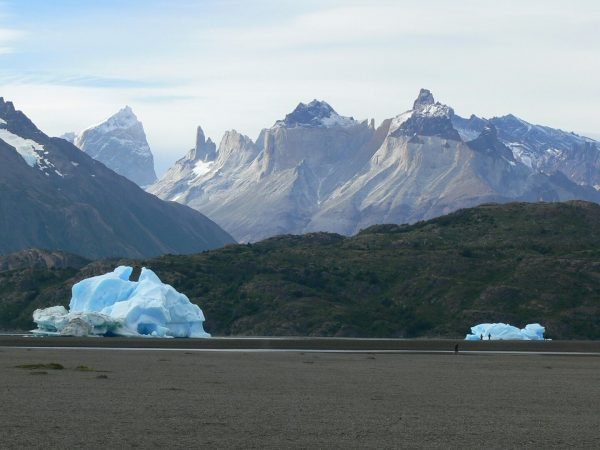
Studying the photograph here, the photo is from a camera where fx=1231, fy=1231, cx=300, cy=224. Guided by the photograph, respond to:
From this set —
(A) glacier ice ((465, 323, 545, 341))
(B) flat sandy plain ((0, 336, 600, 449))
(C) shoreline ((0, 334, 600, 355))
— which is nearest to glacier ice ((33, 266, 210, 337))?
(C) shoreline ((0, 334, 600, 355))

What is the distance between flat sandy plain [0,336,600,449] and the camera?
38000 mm

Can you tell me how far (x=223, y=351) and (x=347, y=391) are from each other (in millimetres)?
49725

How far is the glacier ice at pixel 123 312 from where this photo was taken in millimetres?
134625

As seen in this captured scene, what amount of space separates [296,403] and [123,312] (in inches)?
3655

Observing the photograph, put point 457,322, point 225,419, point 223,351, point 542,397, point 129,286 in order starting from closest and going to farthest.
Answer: point 225,419, point 542,397, point 223,351, point 129,286, point 457,322

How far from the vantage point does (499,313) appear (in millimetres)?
191625

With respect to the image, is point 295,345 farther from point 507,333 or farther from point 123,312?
point 507,333

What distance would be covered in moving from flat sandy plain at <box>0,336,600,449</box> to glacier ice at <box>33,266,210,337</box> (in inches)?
1677

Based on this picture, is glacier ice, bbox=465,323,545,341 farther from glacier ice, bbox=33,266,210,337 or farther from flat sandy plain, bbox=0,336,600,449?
flat sandy plain, bbox=0,336,600,449

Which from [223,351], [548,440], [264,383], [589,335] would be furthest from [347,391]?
[589,335]

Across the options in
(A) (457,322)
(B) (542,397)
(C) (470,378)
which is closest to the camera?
(B) (542,397)

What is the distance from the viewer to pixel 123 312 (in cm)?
14050

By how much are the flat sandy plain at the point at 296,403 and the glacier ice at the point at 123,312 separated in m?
42.6

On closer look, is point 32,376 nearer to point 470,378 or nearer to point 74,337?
point 470,378
